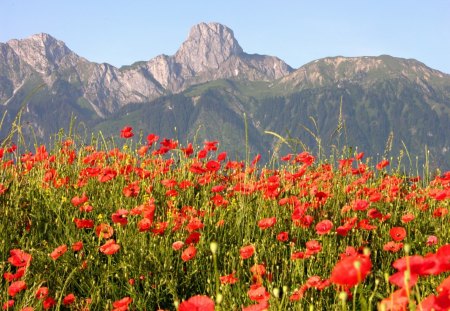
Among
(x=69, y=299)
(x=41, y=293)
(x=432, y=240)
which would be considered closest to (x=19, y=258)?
(x=41, y=293)

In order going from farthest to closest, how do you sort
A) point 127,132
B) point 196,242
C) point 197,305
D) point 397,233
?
point 127,132
point 196,242
point 397,233
point 197,305

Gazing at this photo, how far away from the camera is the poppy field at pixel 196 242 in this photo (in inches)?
134

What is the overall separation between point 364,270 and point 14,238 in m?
3.67

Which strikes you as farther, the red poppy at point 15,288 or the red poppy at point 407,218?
the red poppy at point 407,218

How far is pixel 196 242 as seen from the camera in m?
3.92

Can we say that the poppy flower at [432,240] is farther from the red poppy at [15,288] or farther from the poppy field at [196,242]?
the red poppy at [15,288]

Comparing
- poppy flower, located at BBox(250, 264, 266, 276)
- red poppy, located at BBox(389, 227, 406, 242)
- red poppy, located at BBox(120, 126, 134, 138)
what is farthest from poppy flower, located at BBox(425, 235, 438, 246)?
red poppy, located at BBox(120, 126, 134, 138)

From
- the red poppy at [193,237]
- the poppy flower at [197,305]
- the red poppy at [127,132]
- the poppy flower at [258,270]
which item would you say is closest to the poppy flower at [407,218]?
the poppy flower at [258,270]

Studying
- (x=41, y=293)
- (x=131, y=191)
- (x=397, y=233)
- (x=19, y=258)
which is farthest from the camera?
(x=131, y=191)

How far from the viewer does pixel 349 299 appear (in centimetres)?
329

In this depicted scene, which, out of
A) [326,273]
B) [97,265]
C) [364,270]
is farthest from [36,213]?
[364,270]

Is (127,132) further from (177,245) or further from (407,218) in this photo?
(407,218)

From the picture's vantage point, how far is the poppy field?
11.2 ft

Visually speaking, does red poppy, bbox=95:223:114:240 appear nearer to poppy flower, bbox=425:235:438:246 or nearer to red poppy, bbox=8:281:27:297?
red poppy, bbox=8:281:27:297
